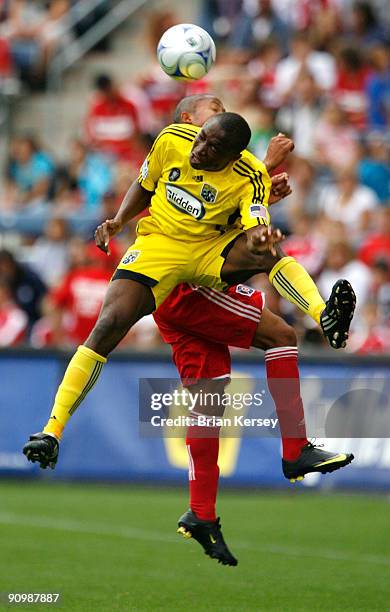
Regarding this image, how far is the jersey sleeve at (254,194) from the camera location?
8.04 m

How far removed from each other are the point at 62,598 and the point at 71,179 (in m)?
9.98

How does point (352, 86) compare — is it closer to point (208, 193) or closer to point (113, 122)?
point (113, 122)

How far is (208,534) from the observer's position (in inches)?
343

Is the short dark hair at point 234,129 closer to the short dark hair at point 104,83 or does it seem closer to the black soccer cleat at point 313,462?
the black soccer cleat at point 313,462

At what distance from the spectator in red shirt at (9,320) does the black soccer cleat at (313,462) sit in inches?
301

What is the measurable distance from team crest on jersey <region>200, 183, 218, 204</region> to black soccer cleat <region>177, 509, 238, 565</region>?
1.98m

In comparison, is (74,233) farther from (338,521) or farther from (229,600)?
(229,600)

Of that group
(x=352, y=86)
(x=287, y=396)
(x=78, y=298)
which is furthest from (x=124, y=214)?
(x=352, y=86)

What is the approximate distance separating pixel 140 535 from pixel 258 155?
217 inches

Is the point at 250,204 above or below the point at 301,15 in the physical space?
below

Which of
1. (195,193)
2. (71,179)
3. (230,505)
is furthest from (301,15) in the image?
(195,193)

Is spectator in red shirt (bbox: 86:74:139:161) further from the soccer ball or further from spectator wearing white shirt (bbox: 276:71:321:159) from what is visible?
the soccer ball

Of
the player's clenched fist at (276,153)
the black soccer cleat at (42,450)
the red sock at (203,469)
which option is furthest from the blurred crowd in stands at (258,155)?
the black soccer cleat at (42,450)

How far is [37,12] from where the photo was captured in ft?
68.3
